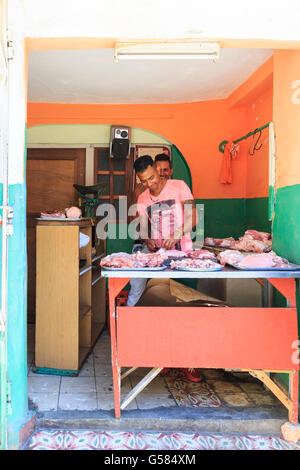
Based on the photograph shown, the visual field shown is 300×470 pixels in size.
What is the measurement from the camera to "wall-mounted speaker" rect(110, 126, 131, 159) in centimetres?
542

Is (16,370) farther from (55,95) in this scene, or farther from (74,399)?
(55,95)

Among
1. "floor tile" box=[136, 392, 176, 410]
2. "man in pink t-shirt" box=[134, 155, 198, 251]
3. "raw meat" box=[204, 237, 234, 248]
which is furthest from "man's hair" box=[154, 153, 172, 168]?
"floor tile" box=[136, 392, 176, 410]

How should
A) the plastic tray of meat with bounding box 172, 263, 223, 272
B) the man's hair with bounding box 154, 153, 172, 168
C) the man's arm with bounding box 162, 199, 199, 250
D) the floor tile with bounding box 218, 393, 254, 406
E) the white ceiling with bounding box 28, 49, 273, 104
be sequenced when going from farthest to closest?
the man's hair with bounding box 154, 153, 172, 168
the white ceiling with bounding box 28, 49, 273, 104
the man's arm with bounding box 162, 199, 199, 250
the floor tile with bounding box 218, 393, 254, 406
the plastic tray of meat with bounding box 172, 263, 223, 272

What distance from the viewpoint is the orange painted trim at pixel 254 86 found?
427 centimetres

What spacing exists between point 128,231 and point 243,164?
6.61ft

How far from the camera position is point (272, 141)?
134 inches

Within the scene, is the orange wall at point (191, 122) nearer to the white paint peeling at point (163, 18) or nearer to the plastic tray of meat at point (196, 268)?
the white paint peeling at point (163, 18)

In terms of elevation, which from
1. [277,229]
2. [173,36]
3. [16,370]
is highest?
[173,36]

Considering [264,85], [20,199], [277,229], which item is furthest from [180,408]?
[264,85]

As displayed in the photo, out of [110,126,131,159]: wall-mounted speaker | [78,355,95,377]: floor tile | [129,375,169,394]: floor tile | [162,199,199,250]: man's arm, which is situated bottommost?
[78,355,95,377]: floor tile

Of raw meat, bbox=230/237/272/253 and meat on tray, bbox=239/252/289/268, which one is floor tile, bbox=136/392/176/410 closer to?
meat on tray, bbox=239/252/289/268

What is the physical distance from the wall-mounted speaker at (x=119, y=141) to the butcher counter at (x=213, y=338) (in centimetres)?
308

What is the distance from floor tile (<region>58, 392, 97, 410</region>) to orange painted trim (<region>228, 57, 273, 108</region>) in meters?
3.77

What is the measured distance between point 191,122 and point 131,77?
56.3 inches
